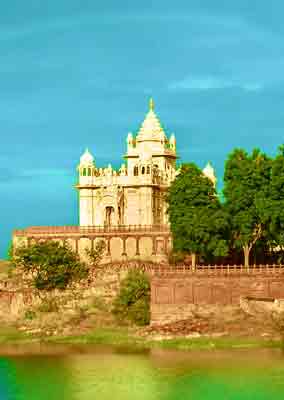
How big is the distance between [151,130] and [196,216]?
78.9ft

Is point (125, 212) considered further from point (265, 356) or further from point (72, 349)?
point (265, 356)

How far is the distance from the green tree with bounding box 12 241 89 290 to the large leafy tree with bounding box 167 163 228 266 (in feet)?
28.4

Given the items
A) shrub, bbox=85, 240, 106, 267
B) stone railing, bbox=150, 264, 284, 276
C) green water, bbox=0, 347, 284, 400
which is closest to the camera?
green water, bbox=0, 347, 284, 400

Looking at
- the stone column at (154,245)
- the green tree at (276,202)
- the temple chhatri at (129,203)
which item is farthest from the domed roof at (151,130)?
the green tree at (276,202)

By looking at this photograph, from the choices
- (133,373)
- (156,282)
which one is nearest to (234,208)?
(156,282)

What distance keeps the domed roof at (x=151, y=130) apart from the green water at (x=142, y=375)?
117 ft

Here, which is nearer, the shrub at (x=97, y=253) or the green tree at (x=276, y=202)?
the green tree at (x=276, y=202)

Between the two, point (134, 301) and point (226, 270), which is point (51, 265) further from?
point (226, 270)

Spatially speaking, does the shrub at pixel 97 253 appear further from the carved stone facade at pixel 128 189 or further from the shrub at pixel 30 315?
the shrub at pixel 30 315

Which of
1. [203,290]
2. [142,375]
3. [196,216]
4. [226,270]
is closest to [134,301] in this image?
[203,290]

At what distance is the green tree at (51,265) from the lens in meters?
94.4

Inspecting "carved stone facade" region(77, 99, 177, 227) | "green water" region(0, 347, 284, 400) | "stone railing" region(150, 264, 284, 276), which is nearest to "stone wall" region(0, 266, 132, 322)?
"stone railing" region(150, 264, 284, 276)

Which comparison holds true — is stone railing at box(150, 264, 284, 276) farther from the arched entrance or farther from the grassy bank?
the arched entrance

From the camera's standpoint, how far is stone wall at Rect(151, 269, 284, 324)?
282 ft
